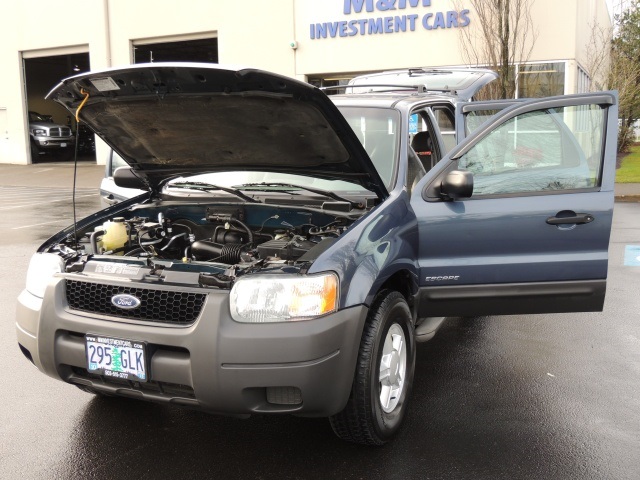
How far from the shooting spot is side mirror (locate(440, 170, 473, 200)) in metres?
3.85

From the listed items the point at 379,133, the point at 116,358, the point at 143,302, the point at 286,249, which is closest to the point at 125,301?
the point at 143,302

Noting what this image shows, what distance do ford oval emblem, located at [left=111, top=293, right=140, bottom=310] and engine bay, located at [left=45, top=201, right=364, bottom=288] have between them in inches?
6.4

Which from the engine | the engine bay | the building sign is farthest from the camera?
the building sign

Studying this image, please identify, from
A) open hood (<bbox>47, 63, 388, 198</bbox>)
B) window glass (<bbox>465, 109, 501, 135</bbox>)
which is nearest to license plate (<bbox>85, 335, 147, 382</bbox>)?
open hood (<bbox>47, 63, 388, 198</bbox>)

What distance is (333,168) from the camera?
13.3ft

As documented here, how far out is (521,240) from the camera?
13.3 ft

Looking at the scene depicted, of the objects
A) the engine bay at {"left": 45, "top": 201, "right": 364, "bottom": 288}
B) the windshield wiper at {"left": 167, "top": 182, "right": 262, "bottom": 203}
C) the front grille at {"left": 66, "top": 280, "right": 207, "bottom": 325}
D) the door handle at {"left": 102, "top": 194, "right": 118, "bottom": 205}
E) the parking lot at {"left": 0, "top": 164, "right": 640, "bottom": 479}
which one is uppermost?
the windshield wiper at {"left": 167, "top": 182, "right": 262, "bottom": 203}

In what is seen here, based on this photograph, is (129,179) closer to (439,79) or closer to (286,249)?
(286,249)

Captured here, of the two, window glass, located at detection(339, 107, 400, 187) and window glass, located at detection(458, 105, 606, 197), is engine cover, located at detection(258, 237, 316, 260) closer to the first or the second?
window glass, located at detection(339, 107, 400, 187)

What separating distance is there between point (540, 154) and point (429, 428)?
197cm

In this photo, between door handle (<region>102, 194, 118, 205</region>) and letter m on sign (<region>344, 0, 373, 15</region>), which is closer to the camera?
door handle (<region>102, 194, 118, 205</region>)

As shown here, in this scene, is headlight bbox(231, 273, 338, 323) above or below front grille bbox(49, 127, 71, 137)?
below

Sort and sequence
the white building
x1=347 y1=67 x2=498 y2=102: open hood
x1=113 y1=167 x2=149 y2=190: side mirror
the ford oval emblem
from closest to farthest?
the ford oval emblem < x1=113 y1=167 x2=149 y2=190: side mirror < x1=347 y1=67 x2=498 y2=102: open hood < the white building

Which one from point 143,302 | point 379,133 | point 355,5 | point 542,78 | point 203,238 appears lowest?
point 143,302
